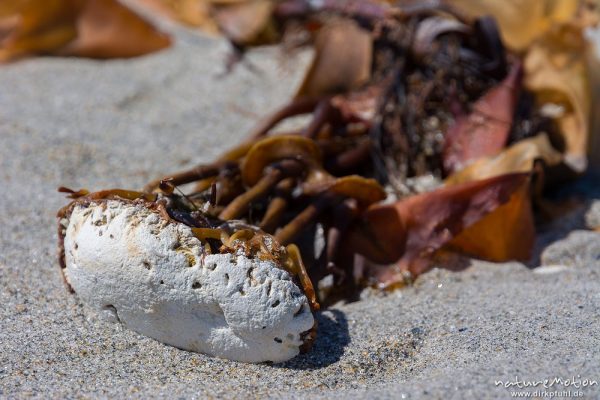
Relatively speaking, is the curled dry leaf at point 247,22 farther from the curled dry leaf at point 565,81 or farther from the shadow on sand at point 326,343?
A: the shadow on sand at point 326,343

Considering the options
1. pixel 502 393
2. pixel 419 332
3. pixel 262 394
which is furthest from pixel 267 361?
pixel 502 393

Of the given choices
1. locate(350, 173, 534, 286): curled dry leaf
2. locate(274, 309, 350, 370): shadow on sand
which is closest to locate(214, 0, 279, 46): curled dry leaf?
locate(350, 173, 534, 286): curled dry leaf

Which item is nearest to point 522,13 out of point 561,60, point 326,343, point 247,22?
point 561,60

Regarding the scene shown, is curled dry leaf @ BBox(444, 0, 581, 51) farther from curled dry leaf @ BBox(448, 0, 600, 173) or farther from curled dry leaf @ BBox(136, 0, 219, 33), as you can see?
curled dry leaf @ BBox(136, 0, 219, 33)

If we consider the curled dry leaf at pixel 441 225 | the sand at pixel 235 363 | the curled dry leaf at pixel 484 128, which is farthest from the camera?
the curled dry leaf at pixel 484 128

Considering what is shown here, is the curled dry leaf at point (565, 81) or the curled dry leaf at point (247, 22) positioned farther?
the curled dry leaf at point (247, 22)

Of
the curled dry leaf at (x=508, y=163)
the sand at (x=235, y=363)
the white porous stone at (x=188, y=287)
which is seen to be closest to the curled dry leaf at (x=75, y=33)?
the sand at (x=235, y=363)

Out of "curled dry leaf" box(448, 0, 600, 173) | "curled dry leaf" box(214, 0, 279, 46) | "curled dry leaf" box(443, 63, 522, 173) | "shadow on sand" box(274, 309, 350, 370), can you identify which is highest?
"curled dry leaf" box(448, 0, 600, 173)
